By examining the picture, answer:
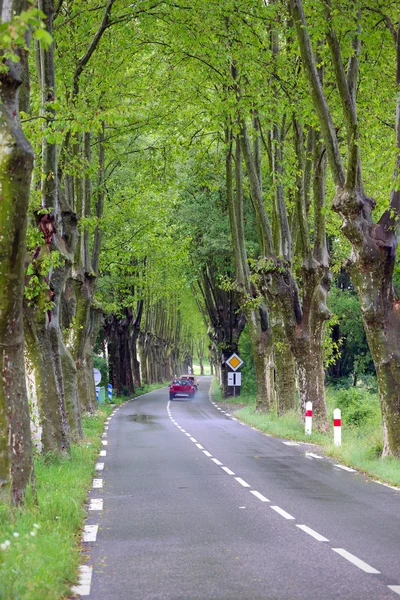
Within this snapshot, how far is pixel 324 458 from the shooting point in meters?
18.2

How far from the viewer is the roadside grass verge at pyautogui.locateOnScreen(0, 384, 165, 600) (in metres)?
5.98

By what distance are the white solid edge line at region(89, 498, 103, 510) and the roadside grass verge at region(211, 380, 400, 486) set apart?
520 centimetres

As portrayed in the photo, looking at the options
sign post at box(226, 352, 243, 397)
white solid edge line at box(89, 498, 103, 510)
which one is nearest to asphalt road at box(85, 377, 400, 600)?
white solid edge line at box(89, 498, 103, 510)

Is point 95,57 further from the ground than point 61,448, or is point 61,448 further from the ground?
point 95,57

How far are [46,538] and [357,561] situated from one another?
3006mm


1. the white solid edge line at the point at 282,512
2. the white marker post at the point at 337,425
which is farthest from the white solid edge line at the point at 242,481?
the white marker post at the point at 337,425

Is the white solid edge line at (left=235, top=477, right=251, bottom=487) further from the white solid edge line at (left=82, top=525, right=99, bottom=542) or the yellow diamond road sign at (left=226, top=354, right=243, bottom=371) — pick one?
the yellow diamond road sign at (left=226, top=354, right=243, bottom=371)

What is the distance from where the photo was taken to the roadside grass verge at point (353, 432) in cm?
1531

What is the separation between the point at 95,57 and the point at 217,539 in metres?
15.0

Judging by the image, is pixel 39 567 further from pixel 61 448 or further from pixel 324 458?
pixel 324 458

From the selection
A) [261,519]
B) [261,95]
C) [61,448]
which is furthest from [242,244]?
[261,519]

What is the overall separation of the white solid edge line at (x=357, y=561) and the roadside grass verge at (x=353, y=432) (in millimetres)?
5844

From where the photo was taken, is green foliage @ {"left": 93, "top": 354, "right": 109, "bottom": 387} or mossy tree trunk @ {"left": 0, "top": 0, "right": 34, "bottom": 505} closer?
mossy tree trunk @ {"left": 0, "top": 0, "right": 34, "bottom": 505}

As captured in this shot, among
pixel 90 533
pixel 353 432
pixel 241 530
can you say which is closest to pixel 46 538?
pixel 90 533
